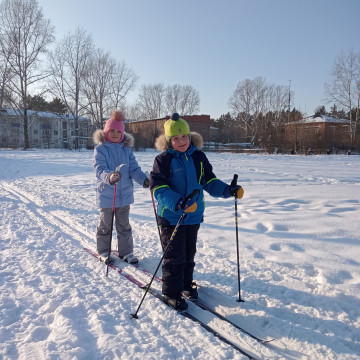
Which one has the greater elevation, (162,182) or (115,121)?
(115,121)

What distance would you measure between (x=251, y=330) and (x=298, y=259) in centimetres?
162

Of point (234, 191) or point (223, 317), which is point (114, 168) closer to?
point (234, 191)

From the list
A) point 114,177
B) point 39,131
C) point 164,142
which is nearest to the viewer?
point 164,142

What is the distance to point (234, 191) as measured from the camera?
9.63 feet

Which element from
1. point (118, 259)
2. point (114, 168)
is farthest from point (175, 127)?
point (118, 259)

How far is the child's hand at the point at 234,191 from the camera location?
2914 millimetres

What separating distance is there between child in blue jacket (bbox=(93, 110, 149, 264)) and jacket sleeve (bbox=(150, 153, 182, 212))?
816 mm

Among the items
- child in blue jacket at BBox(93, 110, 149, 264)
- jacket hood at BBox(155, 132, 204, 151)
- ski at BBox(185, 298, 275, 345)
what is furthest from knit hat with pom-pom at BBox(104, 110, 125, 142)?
ski at BBox(185, 298, 275, 345)

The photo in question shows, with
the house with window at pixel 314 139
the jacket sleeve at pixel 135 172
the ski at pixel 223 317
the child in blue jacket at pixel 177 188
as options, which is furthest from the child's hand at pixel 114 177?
the house with window at pixel 314 139

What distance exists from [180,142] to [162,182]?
43 cm

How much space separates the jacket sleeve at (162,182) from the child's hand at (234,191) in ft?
1.97

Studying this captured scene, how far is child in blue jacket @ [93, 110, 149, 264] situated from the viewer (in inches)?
150

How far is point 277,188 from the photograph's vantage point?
8336 millimetres

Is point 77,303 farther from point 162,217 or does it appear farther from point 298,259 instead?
point 298,259
